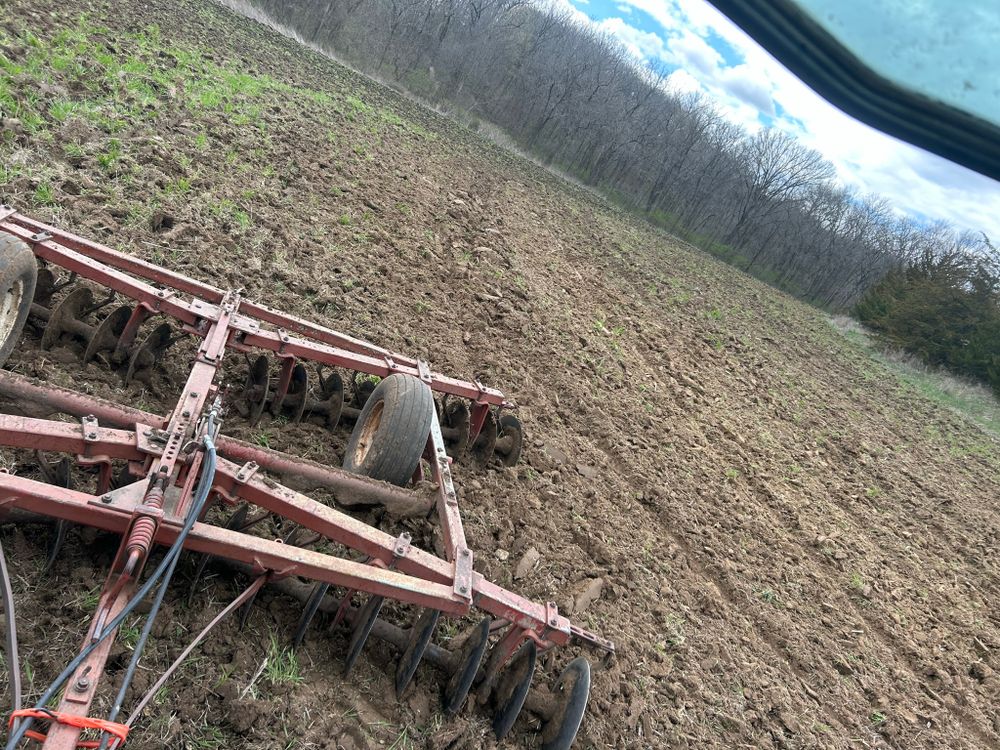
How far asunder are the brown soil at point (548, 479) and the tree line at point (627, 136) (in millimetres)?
21215

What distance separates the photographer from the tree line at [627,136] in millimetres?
32062

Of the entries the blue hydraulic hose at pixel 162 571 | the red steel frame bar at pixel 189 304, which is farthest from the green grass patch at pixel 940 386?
the blue hydraulic hose at pixel 162 571

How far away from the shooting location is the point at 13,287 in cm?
346

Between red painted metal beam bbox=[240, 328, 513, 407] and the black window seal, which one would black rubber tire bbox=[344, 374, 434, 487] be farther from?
the black window seal

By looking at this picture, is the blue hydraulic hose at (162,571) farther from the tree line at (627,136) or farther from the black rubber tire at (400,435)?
the tree line at (627,136)

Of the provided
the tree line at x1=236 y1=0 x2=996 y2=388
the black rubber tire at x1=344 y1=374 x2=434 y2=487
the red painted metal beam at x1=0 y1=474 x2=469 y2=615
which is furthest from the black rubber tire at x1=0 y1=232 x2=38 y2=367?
the tree line at x1=236 y1=0 x2=996 y2=388

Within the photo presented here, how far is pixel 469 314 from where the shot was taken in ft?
24.1

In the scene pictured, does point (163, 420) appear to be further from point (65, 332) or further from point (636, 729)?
point (636, 729)

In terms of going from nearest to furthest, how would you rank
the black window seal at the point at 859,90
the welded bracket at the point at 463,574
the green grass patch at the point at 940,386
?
the black window seal at the point at 859,90 → the welded bracket at the point at 463,574 → the green grass patch at the point at 940,386

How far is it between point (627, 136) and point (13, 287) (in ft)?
128

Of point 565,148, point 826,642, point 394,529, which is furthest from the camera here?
point 565,148

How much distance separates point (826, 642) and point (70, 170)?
24.2 ft

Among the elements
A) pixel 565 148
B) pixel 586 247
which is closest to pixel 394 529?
pixel 586 247

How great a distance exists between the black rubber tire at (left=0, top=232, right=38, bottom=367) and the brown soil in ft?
0.73
